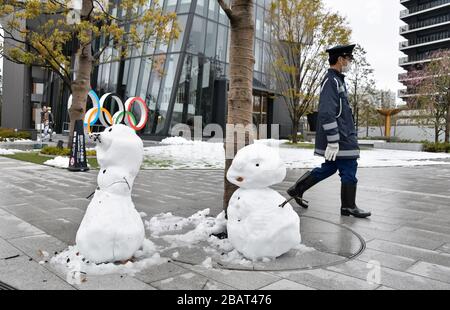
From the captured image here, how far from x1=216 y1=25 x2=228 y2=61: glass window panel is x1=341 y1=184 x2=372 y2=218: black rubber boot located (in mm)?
22503

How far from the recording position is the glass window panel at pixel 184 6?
78.2ft

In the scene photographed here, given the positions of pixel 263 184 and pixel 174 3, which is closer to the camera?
pixel 263 184

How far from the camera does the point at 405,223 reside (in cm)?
464

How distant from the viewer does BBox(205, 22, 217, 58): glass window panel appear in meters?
25.0

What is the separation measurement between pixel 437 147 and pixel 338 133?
78.9 feet

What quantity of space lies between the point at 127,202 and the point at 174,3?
2410 cm

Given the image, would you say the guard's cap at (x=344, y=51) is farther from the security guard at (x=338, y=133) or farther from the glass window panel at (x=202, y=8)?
the glass window panel at (x=202, y=8)

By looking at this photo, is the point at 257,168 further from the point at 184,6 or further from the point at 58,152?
the point at 184,6

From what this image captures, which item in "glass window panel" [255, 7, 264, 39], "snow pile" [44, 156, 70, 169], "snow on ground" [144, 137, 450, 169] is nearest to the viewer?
"snow pile" [44, 156, 70, 169]

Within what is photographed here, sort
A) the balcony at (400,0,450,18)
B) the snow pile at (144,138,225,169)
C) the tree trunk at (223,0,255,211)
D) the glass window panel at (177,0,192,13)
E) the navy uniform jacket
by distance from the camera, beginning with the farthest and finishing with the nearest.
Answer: the balcony at (400,0,450,18), the glass window panel at (177,0,192,13), the snow pile at (144,138,225,169), the navy uniform jacket, the tree trunk at (223,0,255,211)

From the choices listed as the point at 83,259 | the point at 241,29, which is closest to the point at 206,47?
the point at 241,29

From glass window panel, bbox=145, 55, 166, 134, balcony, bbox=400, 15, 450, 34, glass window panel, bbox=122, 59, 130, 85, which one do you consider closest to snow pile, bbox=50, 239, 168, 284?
glass window panel, bbox=145, 55, 166, 134

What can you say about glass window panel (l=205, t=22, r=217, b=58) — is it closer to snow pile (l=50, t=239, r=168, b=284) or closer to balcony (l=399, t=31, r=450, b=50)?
snow pile (l=50, t=239, r=168, b=284)
